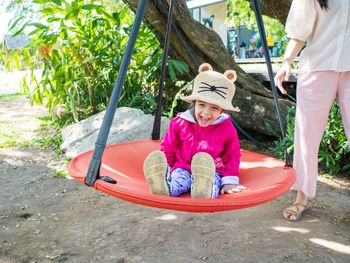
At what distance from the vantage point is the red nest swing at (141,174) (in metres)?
1.38

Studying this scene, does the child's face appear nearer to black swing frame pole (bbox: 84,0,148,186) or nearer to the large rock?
black swing frame pole (bbox: 84,0,148,186)

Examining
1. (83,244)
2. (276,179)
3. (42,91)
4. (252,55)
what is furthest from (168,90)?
(252,55)

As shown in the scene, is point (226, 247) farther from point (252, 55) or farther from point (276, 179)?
point (252, 55)

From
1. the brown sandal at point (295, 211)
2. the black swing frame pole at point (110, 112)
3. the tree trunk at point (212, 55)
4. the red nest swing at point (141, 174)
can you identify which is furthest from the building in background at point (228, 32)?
the black swing frame pole at point (110, 112)

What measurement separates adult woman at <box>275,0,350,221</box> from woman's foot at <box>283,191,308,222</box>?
0.36 m

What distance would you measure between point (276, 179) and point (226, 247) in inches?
26.2

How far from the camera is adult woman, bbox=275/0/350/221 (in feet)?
6.38

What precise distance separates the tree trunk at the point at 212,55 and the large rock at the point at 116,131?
72 cm

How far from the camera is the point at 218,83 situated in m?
1.90

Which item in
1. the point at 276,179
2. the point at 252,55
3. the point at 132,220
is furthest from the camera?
the point at 252,55

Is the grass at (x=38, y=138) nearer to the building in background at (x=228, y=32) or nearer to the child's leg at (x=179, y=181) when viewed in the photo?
the child's leg at (x=179, y=181)

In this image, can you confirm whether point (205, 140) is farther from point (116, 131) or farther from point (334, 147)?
point (116, 131)

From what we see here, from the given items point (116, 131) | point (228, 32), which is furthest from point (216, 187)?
point (228, 32)

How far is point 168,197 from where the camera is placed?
1.38m
